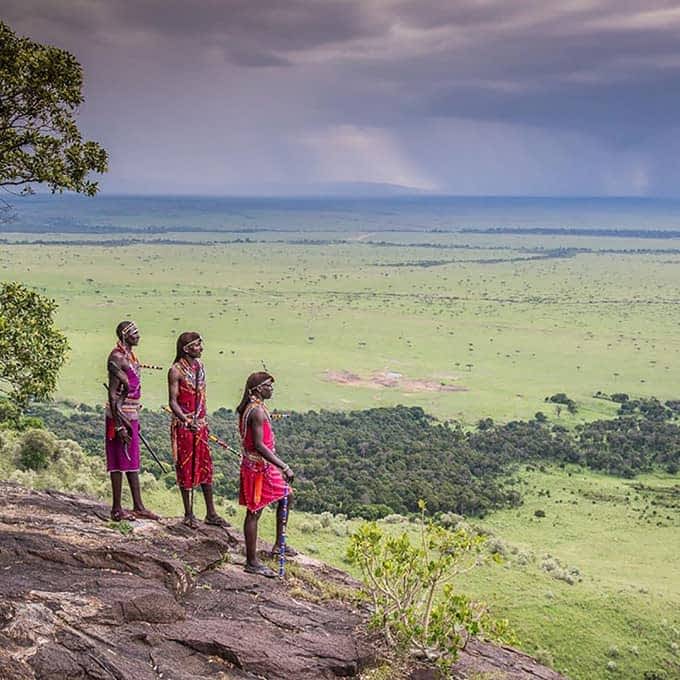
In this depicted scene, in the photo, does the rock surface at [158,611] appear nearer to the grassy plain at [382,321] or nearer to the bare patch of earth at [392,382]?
the grassy plain at [382,321]

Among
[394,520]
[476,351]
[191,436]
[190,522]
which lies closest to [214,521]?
[190,522]

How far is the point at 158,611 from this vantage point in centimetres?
915

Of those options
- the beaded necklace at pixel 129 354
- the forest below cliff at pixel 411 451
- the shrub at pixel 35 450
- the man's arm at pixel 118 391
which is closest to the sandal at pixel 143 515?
the man's arm at pixel 118 391

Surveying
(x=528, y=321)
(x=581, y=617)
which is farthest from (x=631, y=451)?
(x=528, y=321)

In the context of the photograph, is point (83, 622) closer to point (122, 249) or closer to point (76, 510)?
point (76, 510)

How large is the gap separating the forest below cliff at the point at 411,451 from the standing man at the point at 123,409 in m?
16.8

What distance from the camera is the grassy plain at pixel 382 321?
61.7 meters

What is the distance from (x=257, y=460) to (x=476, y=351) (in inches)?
2717

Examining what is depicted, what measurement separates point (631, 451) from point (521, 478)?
7.64m

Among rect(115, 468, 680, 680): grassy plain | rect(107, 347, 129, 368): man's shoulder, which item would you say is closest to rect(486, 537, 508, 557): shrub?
rect(115, 468, 680, 680): grassy plain

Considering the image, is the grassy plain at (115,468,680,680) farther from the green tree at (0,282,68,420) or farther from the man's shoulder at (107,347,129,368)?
the man's shoulder at (107,347,129,368)

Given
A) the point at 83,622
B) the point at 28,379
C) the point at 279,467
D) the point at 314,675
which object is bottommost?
the point at 314,675

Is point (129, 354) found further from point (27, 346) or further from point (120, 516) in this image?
point (120, 516)

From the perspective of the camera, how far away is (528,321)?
96.0 m
